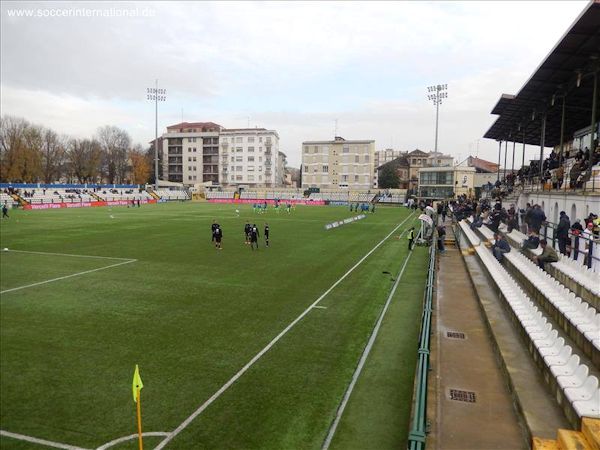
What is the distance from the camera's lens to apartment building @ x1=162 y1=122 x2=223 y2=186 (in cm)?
12400

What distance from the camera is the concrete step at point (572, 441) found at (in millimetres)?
4879

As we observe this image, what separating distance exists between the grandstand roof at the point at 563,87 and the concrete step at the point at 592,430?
48.7 ft

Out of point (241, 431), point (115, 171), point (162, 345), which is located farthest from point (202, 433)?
point (115, 171)

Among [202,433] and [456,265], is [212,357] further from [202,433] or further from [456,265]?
[456,265]

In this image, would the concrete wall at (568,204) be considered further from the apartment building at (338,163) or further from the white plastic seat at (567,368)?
the apartment building at (338,163)

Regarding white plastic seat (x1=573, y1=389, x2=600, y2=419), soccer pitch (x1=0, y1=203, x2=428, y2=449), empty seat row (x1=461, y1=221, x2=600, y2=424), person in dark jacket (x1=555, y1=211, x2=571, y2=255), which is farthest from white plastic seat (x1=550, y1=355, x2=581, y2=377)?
person in dark jacket (x1=555, y1=211, x2=571, y2=255)

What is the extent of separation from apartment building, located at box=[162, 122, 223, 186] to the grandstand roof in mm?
94239

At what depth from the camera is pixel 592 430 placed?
16.3 ft

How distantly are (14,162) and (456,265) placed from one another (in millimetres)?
96185

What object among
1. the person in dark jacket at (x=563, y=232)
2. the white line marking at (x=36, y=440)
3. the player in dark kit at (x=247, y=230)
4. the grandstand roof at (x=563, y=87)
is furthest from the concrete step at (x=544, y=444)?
the player in dark kit at (x=247, y=230)

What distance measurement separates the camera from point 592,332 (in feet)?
24.0

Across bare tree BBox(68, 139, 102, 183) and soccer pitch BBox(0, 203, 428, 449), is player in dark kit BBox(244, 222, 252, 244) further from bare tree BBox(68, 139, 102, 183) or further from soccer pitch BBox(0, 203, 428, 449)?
bare tree BBox(68, 139, 102, 183)

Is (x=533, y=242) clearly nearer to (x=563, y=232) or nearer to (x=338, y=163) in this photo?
(x=563, y=232)

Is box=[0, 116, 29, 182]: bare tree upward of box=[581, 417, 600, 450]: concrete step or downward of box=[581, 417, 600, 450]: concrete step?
upward
